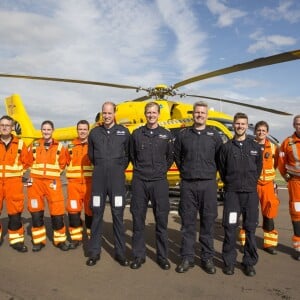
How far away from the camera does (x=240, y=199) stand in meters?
4.05

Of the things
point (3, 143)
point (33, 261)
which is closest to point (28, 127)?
point (3, 143)

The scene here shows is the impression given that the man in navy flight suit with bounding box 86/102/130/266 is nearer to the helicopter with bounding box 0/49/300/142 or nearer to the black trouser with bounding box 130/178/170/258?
the black trouser with bounding box 130/178/170/258

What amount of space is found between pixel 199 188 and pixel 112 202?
112cm

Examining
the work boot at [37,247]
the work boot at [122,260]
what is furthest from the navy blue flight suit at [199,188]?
the work boot at [37,247]

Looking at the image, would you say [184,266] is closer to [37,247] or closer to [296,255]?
[296,255]

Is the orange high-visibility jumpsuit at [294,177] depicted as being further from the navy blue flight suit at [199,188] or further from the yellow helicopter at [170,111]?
the yellow helicopter at [170,111]

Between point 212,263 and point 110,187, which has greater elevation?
point 110,187

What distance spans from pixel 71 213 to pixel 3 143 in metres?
1.42

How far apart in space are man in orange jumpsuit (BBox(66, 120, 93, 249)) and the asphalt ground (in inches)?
15.4

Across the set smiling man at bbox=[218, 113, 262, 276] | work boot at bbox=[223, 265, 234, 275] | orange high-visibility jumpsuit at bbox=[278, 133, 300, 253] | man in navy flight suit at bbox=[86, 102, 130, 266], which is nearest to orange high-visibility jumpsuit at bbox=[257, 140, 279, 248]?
orange high-visibility jumpsuit at bbox=[278, 133, 300, 253]

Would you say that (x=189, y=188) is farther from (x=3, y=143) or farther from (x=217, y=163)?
(x=3, y=143)

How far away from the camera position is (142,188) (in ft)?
13.8

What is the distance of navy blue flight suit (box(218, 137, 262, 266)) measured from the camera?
4.00 metres

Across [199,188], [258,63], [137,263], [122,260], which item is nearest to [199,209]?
[199,188]
